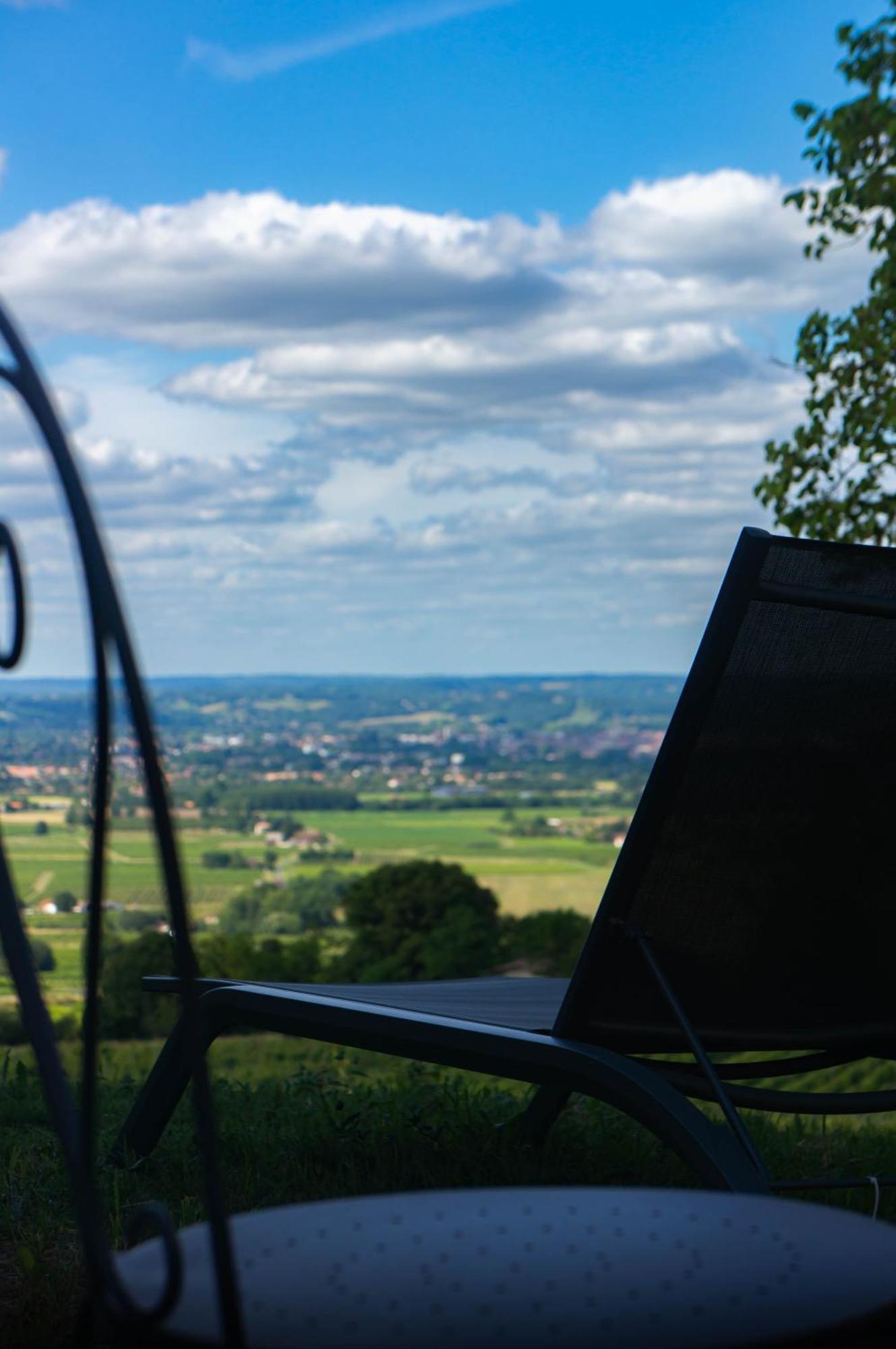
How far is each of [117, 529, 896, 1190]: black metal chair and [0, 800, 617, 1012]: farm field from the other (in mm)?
10739

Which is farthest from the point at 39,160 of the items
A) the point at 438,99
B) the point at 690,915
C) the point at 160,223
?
the point at 690,915

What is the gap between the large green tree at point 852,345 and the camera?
18.6 feet

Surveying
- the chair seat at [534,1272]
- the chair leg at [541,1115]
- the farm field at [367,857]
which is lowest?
the farm field at [367,857]

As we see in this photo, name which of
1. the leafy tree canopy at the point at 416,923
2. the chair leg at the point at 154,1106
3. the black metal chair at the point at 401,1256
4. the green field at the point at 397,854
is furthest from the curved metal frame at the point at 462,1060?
the green field at the point at 397,854

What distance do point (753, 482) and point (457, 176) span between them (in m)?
58.6

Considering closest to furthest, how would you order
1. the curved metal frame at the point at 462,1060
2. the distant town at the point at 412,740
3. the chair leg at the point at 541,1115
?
the curved metal frame at the point at 462,1060 → the chair leg at the point at 541,1115 → the distant town at the point at 412,740

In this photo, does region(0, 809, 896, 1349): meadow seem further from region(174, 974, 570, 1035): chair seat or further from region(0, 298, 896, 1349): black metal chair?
region(0, 298, 896, 1349): black metal chair

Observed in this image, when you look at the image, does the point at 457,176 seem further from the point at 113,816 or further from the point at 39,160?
the point at 113,816

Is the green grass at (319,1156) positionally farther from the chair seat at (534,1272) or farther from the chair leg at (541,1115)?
the chair seat at (534,1272)

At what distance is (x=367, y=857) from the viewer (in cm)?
2531

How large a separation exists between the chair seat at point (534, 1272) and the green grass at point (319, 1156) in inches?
43.5

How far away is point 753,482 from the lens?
20.7ft

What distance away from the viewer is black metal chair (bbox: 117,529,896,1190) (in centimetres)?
182

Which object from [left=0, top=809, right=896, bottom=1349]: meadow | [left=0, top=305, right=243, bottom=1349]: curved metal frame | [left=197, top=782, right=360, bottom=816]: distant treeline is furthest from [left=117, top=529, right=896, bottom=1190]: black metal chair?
[left=197, top=782, right=360, bottom=816]: distant treeline
